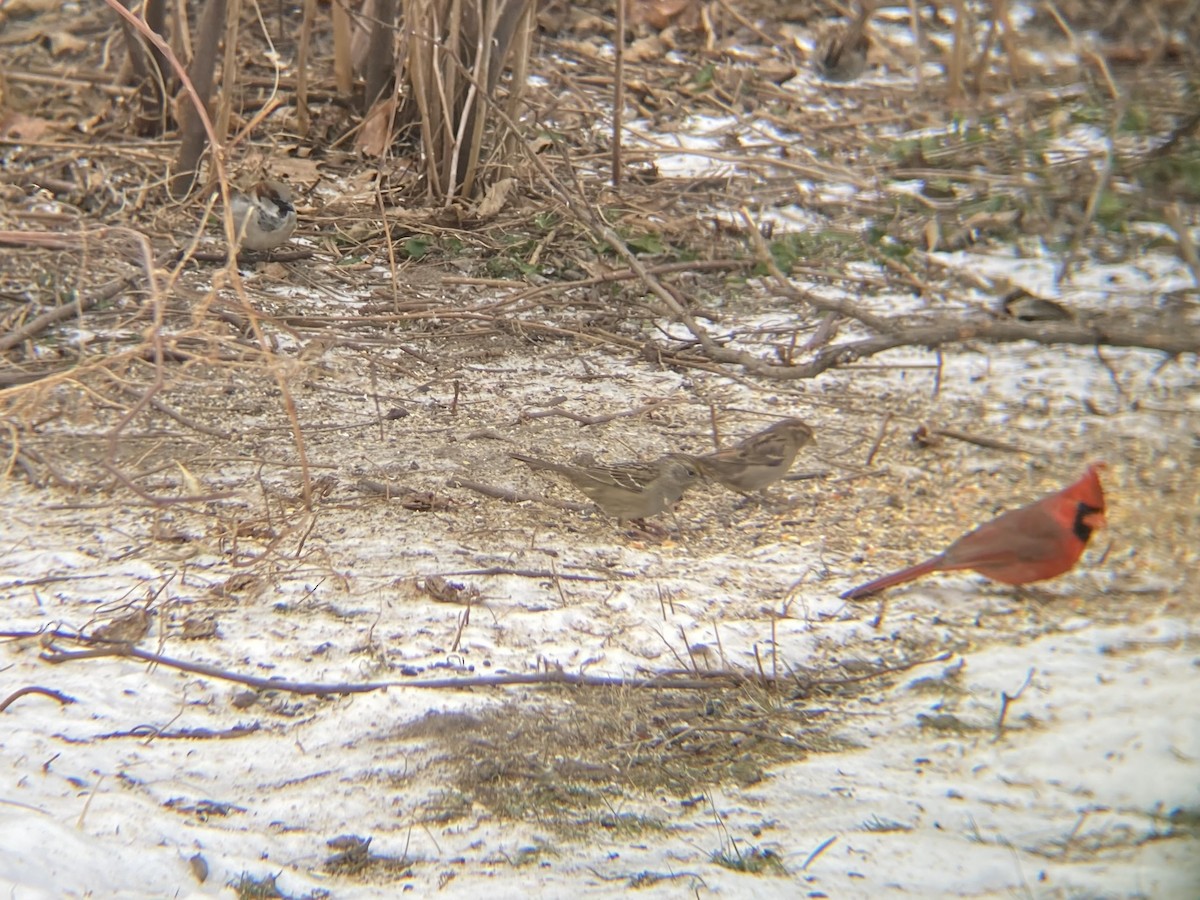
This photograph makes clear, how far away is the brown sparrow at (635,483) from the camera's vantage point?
3.66 metres

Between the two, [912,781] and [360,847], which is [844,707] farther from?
[360,847]

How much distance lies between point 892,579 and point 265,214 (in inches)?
125

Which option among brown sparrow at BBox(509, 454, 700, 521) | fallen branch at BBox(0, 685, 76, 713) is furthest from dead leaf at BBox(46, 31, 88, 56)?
fallen branch at BBox(0, 685, 76, 713)

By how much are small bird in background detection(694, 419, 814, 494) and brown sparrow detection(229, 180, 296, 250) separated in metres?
2.34

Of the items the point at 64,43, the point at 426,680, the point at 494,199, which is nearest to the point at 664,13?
the point at 494,199

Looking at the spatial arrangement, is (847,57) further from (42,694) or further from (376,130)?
(42,694)

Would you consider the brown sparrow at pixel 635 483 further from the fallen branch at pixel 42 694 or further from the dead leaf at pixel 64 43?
the dead leaf at pixel 64 43

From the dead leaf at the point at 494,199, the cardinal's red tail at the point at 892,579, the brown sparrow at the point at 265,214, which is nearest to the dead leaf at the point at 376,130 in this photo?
the dead leaf at the point at 494,199

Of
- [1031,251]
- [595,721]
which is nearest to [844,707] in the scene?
[595,721]

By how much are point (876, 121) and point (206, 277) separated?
393 cm

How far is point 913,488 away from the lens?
3977 mm

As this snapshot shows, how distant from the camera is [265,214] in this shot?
5.05 m

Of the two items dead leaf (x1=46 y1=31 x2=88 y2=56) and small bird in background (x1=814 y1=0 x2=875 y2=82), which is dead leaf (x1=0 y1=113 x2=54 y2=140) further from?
small bird in background (x1=814 y1=0 x2=875 y2=82)

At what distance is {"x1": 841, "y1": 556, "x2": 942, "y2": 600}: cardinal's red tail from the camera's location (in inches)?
127
